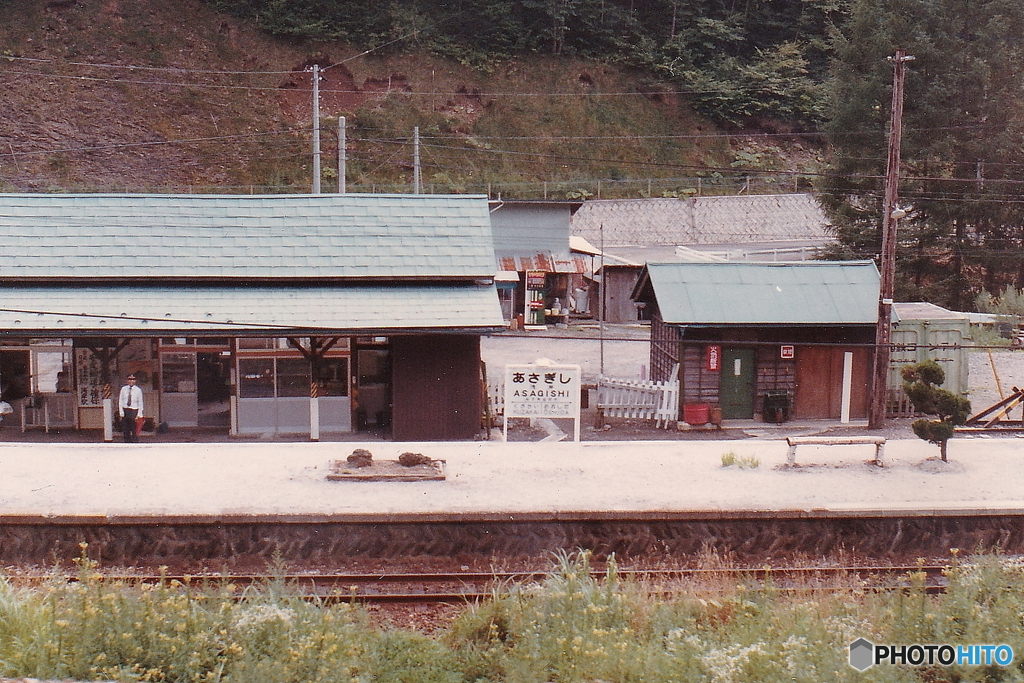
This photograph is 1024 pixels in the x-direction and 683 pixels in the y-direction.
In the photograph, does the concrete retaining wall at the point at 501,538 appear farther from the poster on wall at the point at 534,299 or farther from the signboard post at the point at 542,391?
the poster on wall at the point at 534,299

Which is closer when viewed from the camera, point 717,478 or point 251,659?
point 251,659

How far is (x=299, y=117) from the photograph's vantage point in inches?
1961

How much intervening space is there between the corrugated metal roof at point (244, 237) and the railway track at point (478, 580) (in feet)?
28.2

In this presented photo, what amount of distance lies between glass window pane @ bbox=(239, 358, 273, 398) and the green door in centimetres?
946

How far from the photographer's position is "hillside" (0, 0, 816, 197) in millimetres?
46000

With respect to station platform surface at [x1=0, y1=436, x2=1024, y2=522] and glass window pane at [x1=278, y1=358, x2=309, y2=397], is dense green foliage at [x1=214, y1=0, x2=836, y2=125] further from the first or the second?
station platform surface at [x1=0, y1=436, x2=1024, y2=522]

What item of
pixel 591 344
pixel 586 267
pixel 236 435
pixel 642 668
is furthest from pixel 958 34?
pixel 642 668

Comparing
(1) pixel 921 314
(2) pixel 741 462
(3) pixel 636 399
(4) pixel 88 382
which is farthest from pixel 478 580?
(1) pixel 921 314

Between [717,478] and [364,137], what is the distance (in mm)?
39293

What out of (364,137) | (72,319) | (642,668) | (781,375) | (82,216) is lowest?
(642,668)

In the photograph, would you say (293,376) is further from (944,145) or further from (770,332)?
(944,145)

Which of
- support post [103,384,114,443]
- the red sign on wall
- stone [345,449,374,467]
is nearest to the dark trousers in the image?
support post [103,384,114,443]

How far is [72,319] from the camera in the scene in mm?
17000

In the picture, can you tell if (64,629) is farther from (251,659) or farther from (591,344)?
(591,344)
